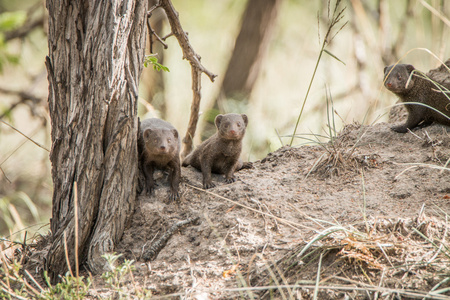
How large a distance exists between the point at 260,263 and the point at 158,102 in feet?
18.9

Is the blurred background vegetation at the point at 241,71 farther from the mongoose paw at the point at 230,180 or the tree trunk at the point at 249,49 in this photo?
the mongoose paw at the point at 230,180

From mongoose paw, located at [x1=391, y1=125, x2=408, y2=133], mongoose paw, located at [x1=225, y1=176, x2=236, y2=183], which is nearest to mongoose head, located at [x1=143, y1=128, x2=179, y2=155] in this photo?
mongoose paw, located at [x1=225, y1=176, x2=236, y2=183]

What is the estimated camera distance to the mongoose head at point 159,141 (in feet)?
13.2

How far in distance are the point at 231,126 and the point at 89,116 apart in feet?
5.43

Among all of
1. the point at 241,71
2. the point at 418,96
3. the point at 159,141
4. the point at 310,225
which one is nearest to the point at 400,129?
the point at 418,96

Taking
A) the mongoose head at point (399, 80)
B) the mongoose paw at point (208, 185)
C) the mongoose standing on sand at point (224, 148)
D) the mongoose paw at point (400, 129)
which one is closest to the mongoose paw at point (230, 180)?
the mongoose standing on sand at point (224, 148)

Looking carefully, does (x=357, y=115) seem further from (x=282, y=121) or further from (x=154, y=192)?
(x=154, y=192)

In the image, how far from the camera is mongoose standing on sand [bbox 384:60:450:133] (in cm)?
464

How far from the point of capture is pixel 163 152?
399cm

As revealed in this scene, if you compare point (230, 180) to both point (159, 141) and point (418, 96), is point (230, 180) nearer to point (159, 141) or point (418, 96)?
point (159, 141)

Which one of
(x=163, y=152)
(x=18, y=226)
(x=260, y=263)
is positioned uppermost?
(x=163, y=152)

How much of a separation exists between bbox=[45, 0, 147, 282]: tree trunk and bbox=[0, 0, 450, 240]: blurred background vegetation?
3.15m

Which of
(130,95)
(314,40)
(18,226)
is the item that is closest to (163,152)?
(130,95)

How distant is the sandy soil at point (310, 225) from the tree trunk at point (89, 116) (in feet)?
1.00
